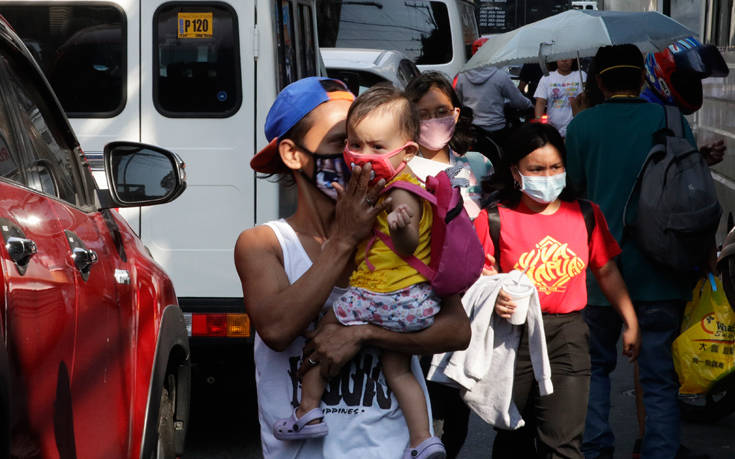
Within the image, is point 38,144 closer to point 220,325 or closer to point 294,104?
point 294,104

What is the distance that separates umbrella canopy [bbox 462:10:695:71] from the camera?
6090mm

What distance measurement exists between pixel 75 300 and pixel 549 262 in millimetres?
2031

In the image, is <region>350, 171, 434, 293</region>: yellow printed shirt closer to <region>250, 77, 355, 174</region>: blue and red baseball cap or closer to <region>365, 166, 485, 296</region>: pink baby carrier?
<region>365, 166, 485, 296</region>: pink baby carrier

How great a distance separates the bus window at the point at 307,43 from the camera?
7.14m

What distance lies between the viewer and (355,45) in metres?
13.6

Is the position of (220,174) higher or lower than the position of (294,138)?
lower

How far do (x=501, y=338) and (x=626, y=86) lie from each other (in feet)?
5.53

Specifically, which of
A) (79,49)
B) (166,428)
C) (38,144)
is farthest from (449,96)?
(38,144)

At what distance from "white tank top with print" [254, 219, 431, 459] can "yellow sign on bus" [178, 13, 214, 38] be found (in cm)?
333

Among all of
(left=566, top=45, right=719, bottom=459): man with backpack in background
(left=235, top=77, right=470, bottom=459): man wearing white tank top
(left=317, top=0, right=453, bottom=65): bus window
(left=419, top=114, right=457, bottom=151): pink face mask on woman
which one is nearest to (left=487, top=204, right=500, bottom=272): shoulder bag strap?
(left=419, top=114, right=457, bottom=151): pink face mask on woman

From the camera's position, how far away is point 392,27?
14.0 metres

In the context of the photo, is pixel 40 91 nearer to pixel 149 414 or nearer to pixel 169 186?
pixel 169 186

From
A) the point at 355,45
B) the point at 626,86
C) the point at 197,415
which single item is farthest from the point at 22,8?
the point at 355,45

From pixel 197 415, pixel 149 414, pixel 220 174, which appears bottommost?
pixel 197 415
